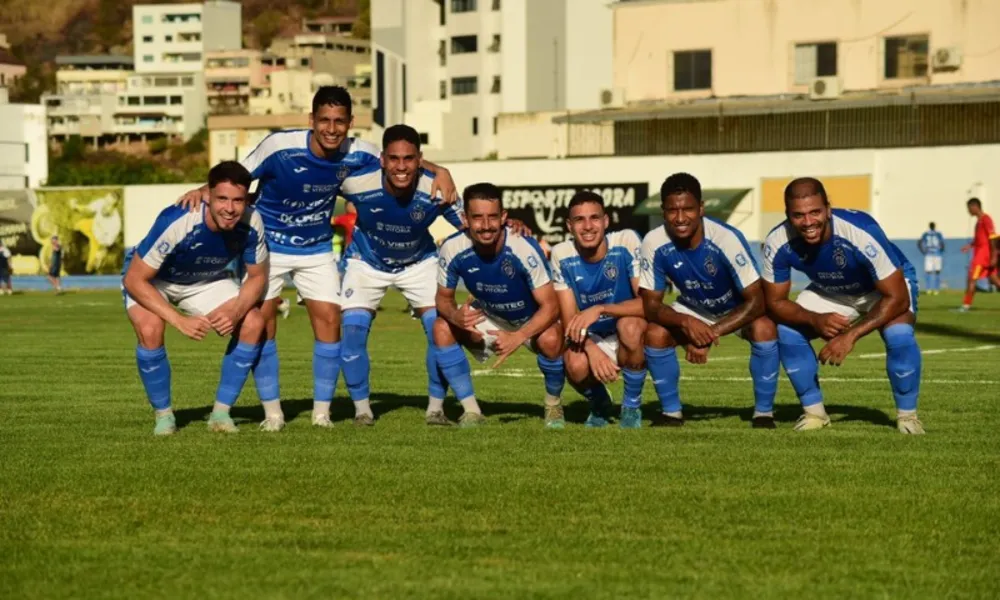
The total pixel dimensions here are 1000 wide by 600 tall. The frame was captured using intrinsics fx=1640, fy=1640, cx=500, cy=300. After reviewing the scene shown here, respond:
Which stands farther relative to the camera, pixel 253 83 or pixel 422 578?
pixel 253 83

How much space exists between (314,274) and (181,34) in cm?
18847

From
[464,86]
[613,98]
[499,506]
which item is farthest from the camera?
[464,86]

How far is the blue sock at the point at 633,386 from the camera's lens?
10555mm

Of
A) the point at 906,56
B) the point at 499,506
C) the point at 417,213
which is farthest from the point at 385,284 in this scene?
the point at 906,56

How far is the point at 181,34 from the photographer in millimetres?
193500

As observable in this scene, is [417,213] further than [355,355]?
No

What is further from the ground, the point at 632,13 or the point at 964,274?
the point at 632,13

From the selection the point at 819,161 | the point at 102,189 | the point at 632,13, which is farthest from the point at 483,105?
the point at 819,161

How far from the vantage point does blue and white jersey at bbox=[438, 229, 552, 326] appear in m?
10.5

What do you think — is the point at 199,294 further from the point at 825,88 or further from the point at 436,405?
the point at 825,88

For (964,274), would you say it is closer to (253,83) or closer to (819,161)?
(819,161)

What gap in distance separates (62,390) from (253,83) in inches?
6815

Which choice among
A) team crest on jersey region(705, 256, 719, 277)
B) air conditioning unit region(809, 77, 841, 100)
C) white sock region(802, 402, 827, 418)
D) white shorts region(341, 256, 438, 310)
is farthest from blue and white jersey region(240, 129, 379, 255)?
air conditioning unit region(809, 77, 841, 100)

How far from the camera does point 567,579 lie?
225 inches
